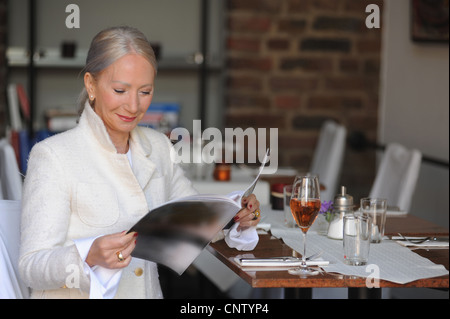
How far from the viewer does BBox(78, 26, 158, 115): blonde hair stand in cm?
166

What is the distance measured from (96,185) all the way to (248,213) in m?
0.41

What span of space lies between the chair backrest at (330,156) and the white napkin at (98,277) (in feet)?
7.30

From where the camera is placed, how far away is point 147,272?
1737 millimetres

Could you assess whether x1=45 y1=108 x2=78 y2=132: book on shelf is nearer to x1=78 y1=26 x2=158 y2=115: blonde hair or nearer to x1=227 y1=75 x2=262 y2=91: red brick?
x1=227 y1=75 x2=262 y2=91: red brick

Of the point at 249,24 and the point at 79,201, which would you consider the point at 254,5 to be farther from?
the point at 79,201

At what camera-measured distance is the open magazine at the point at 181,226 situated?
1364mm

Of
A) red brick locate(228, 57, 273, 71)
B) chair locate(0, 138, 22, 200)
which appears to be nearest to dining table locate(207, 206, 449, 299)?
chair locate(0, 138, 22, 200)

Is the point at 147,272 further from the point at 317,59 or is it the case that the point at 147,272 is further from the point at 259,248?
the point at 317,59

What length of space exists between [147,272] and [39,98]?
10.2ft

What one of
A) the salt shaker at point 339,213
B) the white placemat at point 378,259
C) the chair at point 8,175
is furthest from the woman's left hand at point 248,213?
the chair at point 8,175

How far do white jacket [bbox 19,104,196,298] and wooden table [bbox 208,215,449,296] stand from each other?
21cm

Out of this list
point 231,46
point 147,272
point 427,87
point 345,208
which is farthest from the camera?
point 231,46
